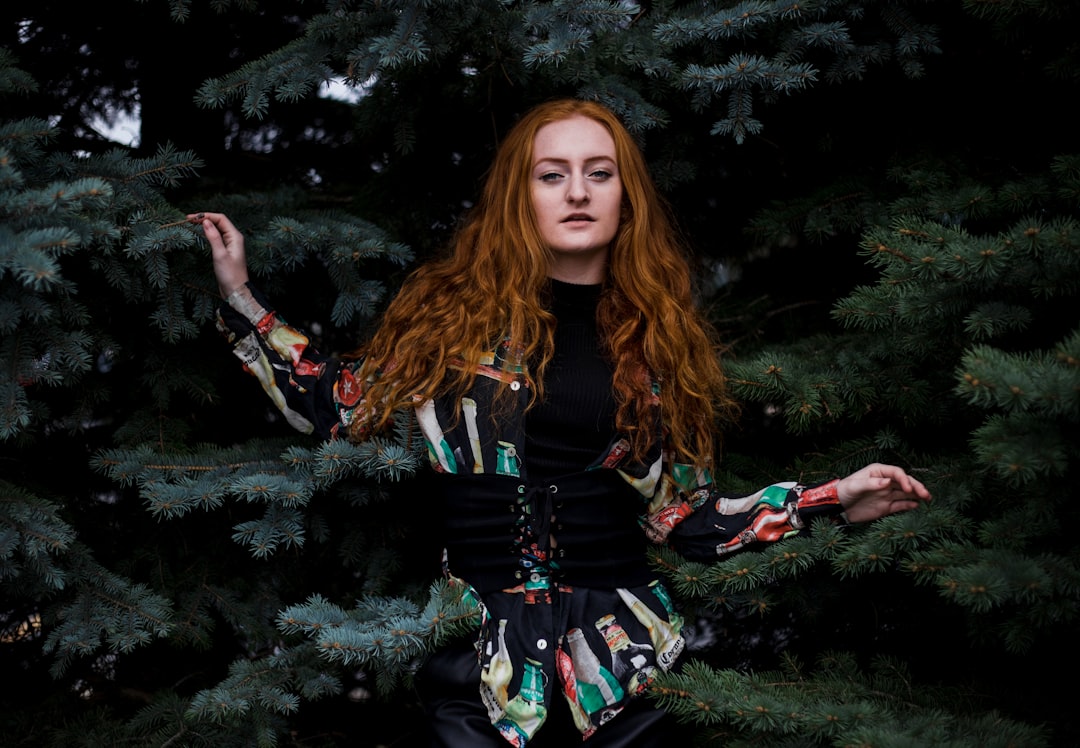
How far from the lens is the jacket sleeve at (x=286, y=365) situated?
2.52 m

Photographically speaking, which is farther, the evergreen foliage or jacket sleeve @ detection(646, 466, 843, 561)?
jacket sleeve @ detection(646, 466, 843, 561)


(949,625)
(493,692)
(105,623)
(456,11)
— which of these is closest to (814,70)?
(456,11)

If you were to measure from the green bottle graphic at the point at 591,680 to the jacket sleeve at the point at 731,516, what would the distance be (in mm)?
388

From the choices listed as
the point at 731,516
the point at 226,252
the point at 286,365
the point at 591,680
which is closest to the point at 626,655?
the point at 591,680

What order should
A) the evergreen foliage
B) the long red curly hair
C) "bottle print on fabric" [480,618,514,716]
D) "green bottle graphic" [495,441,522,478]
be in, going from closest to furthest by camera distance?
1. the evergreen foliage
2. "bottle print on fabric" [480,618,514,716]
3. "green bottle graphic" [495,441,522,478]
4. the long red curly hair

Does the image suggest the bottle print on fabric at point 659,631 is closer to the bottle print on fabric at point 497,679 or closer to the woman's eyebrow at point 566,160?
the bottle print on fabric at point 497,679

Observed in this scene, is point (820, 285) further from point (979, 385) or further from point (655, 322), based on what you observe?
point (979, 385)

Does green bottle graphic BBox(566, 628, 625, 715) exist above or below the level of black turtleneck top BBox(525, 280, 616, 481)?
Result: below

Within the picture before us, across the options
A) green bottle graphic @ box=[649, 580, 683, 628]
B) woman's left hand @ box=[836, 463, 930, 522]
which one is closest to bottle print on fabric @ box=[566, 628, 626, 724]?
green bottle graphic @ box=[649, 580, 683, 628]

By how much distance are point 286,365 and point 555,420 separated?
0.75 metres

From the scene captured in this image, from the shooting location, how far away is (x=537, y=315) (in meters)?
2.45

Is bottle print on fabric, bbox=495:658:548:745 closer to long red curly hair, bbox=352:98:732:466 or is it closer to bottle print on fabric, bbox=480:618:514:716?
bottle print on fabric, bbox=480:618:514:716

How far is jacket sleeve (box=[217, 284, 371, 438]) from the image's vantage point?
8.26 ft

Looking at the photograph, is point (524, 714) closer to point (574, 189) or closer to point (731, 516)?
point (731, 516)
